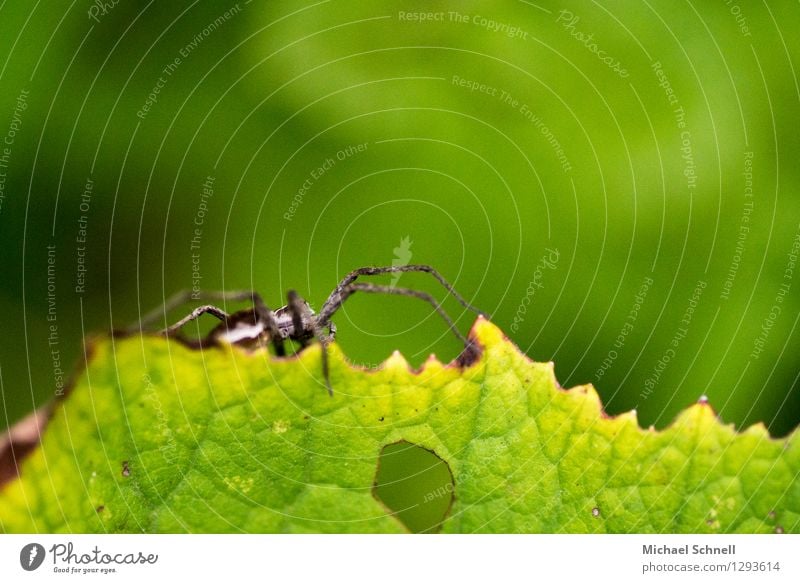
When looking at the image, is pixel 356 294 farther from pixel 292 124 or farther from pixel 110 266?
pixel 110 266

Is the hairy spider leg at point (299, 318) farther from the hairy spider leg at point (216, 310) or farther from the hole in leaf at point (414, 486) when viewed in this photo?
the hole in leaf at point (414, 486)

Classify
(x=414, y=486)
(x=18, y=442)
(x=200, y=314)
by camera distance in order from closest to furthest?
(x=18, y=442) → (x=414, y=486) → (x=200, y=314)

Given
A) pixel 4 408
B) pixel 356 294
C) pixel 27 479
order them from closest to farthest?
1. pixel 27 479
2. pixel 4 408
3. pixel 356 294

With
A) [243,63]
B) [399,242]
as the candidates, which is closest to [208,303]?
[399,242]
